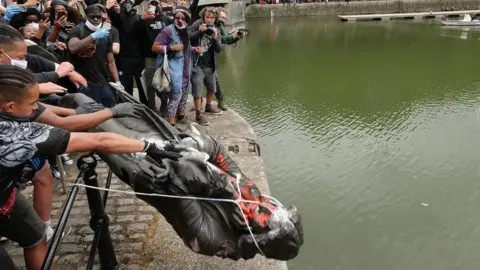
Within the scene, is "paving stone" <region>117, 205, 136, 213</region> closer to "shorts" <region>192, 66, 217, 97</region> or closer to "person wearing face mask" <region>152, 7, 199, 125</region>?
"person wearing face mask" <region>152, 7, 199, 125</region>

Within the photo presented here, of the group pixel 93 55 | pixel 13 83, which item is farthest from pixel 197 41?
pixel 13 83

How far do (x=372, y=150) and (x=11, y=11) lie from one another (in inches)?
208

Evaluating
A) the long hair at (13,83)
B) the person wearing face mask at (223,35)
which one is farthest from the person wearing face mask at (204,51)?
the long hair at (13,83)

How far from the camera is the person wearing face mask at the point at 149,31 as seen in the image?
520 cm

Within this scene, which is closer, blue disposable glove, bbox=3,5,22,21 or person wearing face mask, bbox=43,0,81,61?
blue disposable glove, bbox=3,5,22,21

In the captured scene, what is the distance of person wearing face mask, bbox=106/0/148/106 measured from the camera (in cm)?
520

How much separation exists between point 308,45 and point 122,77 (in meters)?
12.7

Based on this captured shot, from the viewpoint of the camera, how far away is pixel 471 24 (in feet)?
64.4

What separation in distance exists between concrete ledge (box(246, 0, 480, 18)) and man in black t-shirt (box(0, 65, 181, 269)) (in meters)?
28.5

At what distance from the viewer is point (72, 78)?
315cm

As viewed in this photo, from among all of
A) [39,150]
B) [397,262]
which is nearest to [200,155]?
[39,150]

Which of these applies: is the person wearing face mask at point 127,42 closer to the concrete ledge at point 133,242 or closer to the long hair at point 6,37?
the concrete ledge at point 133,242

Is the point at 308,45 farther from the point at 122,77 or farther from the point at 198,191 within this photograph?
the point at 198,191

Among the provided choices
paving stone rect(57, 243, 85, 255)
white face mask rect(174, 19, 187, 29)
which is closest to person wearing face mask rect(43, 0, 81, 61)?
white face mask rect(174, 19, 187, 29)
